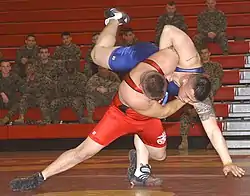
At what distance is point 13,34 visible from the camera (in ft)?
42.5

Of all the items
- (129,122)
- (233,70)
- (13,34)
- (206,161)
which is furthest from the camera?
(13,34)

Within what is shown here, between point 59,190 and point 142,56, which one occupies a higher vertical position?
point 142,56

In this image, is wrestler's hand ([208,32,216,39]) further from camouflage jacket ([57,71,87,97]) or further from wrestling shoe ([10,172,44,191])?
wrestling shoe ([10,172,44,191])

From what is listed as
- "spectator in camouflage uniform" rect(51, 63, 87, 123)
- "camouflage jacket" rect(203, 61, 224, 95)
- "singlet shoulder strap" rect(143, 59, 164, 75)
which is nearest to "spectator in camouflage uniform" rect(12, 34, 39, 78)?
"spectator in camouflage uniform" rect(51, 63, 87, 123)

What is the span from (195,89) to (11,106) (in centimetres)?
635

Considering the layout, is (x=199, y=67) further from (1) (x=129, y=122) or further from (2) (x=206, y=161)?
(2) (x=206, y=161)

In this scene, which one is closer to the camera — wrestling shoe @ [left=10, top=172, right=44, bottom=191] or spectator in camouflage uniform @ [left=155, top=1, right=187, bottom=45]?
wrestling shoe @ [left=10, top=172, right=44, bottom=191]

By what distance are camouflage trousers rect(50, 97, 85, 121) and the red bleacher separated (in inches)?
60.4

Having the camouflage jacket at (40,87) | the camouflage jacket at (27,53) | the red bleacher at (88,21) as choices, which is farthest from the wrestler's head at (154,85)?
the camouflage jacket at (27,53)

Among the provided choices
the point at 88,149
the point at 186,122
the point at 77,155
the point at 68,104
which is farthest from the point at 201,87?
the point at 68,104

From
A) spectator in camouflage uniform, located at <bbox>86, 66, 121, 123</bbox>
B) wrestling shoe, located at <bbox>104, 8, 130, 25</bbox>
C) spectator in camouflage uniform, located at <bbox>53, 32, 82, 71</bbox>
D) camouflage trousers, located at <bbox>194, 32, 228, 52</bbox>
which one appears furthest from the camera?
camouflage trousers, located at <bbox>194, 32, 228, 52</bbox>

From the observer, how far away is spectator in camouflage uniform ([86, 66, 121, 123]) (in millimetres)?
9743

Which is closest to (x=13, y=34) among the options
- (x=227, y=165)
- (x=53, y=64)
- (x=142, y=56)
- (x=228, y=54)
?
(x=53, y=64)

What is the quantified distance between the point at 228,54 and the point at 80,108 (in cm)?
295
